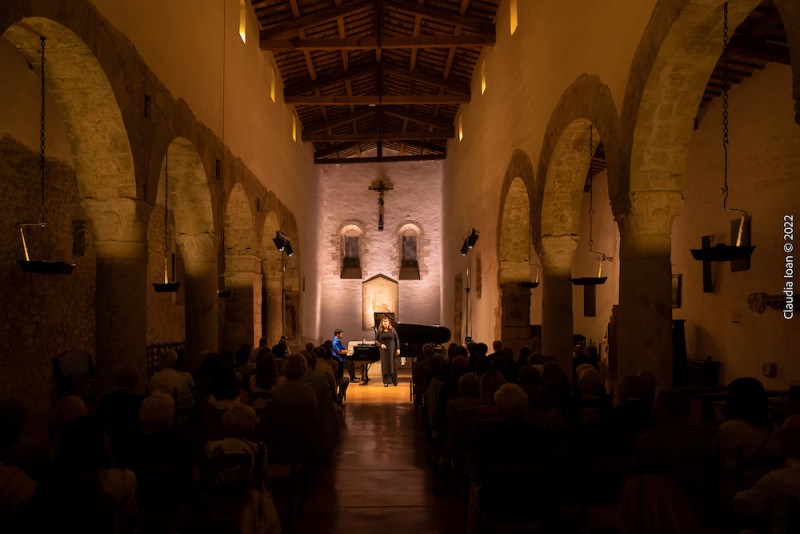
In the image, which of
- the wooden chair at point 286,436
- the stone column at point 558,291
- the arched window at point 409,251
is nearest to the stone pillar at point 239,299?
the stone column at point 558,291

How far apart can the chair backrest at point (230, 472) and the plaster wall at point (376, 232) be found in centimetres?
2104

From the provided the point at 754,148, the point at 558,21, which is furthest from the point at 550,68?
the point at 754,148

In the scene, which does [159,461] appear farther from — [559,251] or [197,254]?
[559,251]

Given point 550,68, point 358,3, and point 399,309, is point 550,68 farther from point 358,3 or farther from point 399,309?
point 399,309

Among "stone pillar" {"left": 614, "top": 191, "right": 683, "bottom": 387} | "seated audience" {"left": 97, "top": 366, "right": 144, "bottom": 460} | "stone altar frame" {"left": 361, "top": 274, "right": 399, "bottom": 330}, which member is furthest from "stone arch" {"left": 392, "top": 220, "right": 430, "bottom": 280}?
"seated audience" {"left": 97, "top": 366, "right": 144, "bottom": 460}

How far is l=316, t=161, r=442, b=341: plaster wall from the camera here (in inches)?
973

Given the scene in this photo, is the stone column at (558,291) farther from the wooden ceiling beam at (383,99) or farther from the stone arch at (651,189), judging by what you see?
the wooden ceiling beam at (383,99)

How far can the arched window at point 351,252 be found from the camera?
24.9 meters

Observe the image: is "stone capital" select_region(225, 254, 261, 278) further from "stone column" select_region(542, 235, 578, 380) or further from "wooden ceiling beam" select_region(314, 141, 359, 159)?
"wooden ceiling beam" select_region(314, 141, 359, 159)

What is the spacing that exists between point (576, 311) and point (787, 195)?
9.32 meters

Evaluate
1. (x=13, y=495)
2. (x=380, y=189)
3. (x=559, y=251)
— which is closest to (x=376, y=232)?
(x=380, y=189)

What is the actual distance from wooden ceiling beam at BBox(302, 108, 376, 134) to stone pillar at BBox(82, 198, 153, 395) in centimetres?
1419

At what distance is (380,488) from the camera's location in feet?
20.1

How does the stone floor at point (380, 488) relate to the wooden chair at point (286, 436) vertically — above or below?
below
